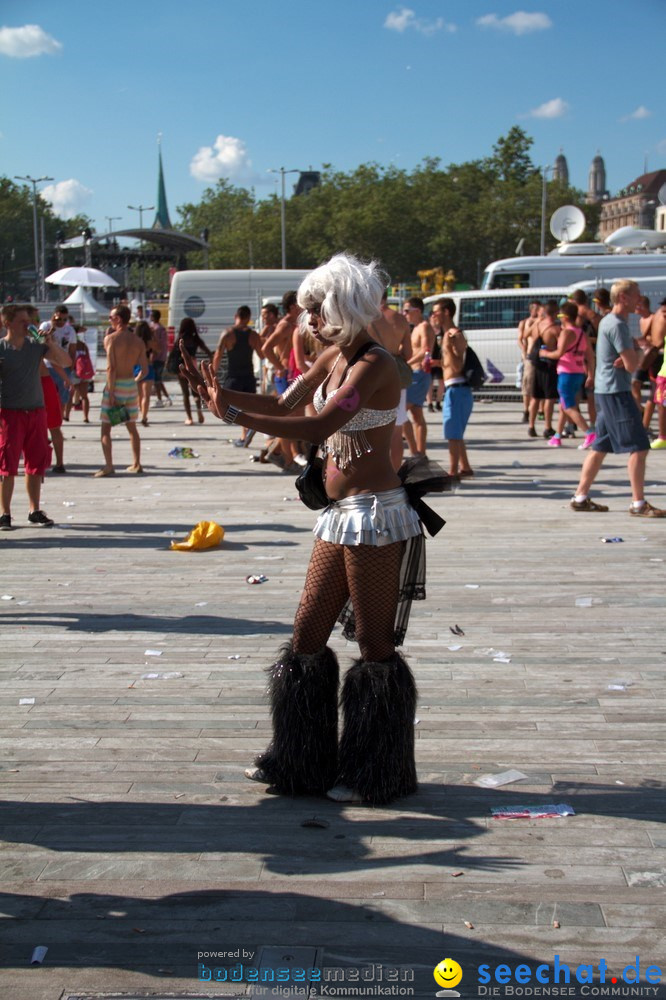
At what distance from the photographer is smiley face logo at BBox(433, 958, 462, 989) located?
288 cm

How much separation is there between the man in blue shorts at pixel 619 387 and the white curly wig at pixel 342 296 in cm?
570

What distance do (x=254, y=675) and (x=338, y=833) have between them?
5.92ft

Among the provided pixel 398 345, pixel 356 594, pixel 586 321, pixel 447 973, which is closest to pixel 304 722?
pixel 356 594

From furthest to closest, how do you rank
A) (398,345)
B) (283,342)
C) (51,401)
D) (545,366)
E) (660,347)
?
(545,366) → (660,347) → (283,342) → (51,401) → (398,345)

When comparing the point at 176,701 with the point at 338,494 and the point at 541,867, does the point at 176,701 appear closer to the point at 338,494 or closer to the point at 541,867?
the point at 338,494

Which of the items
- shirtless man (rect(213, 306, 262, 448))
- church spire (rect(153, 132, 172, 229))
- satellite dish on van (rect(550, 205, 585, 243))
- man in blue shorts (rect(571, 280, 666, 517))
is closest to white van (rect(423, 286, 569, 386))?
shirtless man (rect(213, 306, 262, 448))

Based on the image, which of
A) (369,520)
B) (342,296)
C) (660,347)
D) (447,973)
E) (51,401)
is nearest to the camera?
(447,973)

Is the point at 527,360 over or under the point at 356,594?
over

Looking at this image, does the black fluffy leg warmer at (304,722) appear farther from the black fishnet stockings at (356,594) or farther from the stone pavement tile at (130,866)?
the stone pavement tile at (130,866)

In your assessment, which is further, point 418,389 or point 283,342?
point 283,342

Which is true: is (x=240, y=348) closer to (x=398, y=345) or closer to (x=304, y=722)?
(x=398, y=345)

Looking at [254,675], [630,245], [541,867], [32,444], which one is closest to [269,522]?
[32,444]

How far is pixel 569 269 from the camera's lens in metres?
25.7

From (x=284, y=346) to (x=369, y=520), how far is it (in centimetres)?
961
